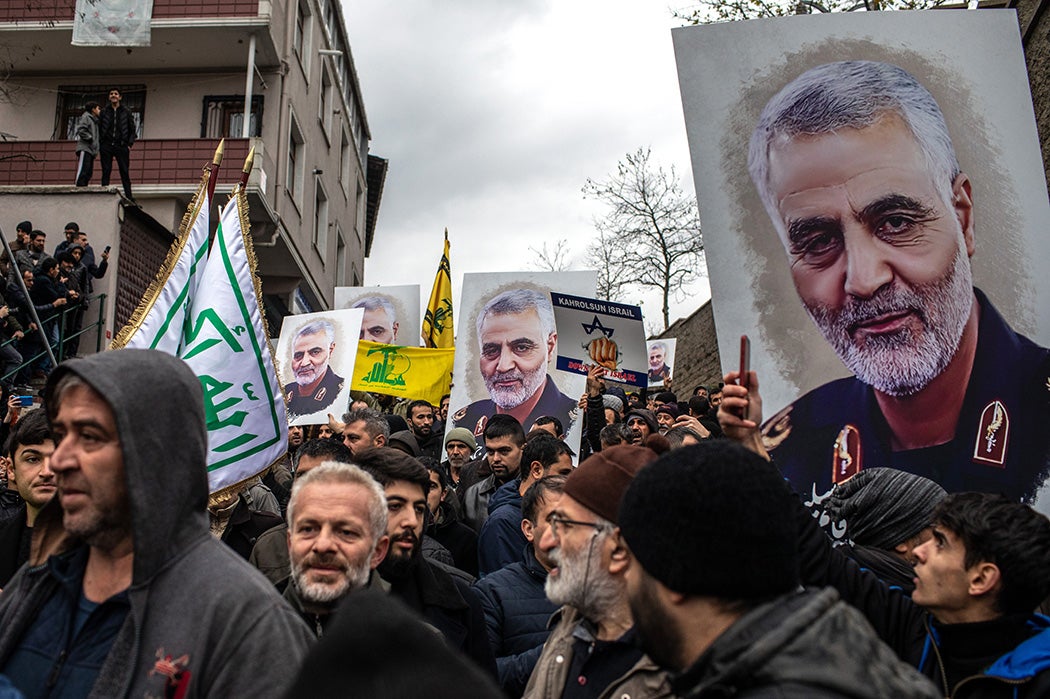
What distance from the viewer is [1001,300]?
450 centimetres

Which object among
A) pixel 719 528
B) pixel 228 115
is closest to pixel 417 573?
pixel 719 528

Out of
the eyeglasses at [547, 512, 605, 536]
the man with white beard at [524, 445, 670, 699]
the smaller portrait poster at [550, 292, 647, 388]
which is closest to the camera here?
the man with white beard at [524, 445, 670, 699]

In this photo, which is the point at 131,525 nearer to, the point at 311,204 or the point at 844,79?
the point at 844,79

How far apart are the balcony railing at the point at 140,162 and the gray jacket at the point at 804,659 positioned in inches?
813

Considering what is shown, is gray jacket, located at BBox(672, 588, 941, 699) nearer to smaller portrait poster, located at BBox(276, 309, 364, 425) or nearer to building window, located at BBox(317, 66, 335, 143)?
smaller portrait poster, located at BBox(276, 309, 364, 425)

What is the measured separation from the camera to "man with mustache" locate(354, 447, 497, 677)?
363 cm

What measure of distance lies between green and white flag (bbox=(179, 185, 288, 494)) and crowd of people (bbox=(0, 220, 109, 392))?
268 inches

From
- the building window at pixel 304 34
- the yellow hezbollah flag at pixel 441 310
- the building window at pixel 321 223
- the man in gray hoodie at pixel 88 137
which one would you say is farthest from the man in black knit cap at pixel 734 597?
the building window at pixel 321 223

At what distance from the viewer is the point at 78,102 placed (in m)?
22.4

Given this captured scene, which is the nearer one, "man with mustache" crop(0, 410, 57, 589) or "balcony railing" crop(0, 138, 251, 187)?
"man with mustache" crop(0, 410, 57, 589)

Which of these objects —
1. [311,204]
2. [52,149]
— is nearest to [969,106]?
[52,149]

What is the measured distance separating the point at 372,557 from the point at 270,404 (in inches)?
68.7

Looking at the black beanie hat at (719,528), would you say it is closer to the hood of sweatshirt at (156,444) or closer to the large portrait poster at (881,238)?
the hood of sweatshirt at (156,444)

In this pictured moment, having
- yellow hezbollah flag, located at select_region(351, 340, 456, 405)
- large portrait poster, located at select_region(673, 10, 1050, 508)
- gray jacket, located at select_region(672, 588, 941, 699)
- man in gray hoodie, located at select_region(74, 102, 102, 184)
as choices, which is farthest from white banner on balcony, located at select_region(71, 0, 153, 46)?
gray jacket, located at select_region(672, 588, 941, 699)
